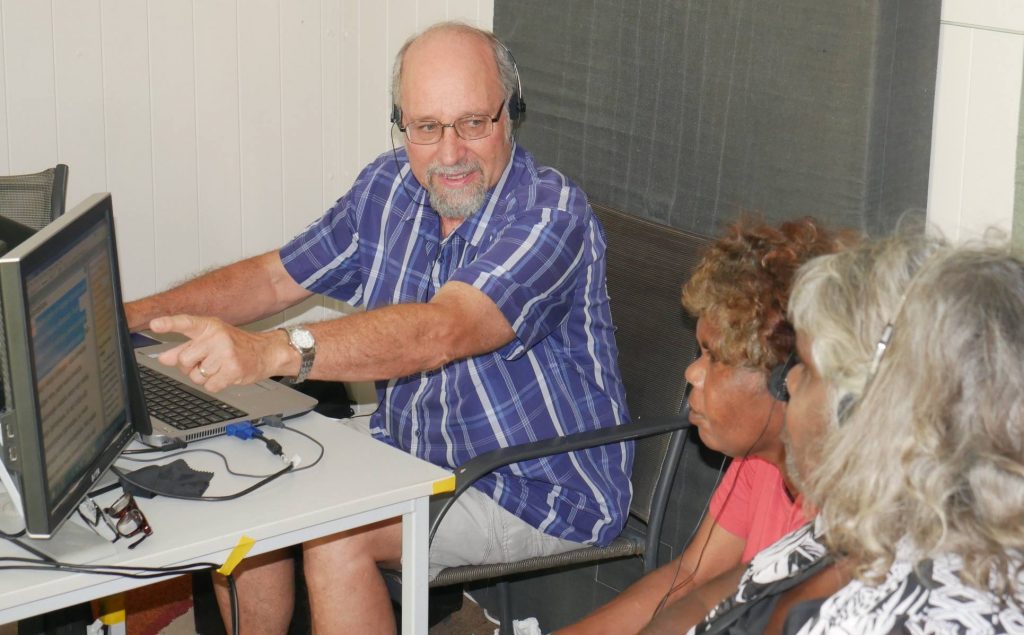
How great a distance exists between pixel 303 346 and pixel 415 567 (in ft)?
1.18

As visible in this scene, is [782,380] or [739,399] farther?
[739,399]

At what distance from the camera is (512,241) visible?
201cm

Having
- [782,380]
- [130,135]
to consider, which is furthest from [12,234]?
[130,135]

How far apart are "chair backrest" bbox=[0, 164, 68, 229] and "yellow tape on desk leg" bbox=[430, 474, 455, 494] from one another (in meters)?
1.21

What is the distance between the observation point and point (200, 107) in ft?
10.6

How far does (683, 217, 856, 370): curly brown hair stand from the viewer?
1.61 m

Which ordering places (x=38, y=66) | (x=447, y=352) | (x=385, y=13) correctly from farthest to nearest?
(x=385, y=13)
(x=38, y=66)
(x=447, y=352)

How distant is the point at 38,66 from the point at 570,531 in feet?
5.91

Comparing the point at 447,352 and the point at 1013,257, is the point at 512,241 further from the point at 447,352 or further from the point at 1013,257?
the point at 1013,257

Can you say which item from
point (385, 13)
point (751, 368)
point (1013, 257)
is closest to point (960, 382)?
point (1013, 257)

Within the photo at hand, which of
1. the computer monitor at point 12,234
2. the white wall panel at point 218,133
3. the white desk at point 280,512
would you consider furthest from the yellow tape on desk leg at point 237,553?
the white wall panel at point 218,133

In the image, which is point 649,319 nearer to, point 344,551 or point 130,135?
point 344,551

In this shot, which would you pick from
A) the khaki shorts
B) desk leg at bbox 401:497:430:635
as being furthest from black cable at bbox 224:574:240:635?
desk leg at bbox 401:497:430:635

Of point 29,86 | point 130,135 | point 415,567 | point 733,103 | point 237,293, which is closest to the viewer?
point 415,567
